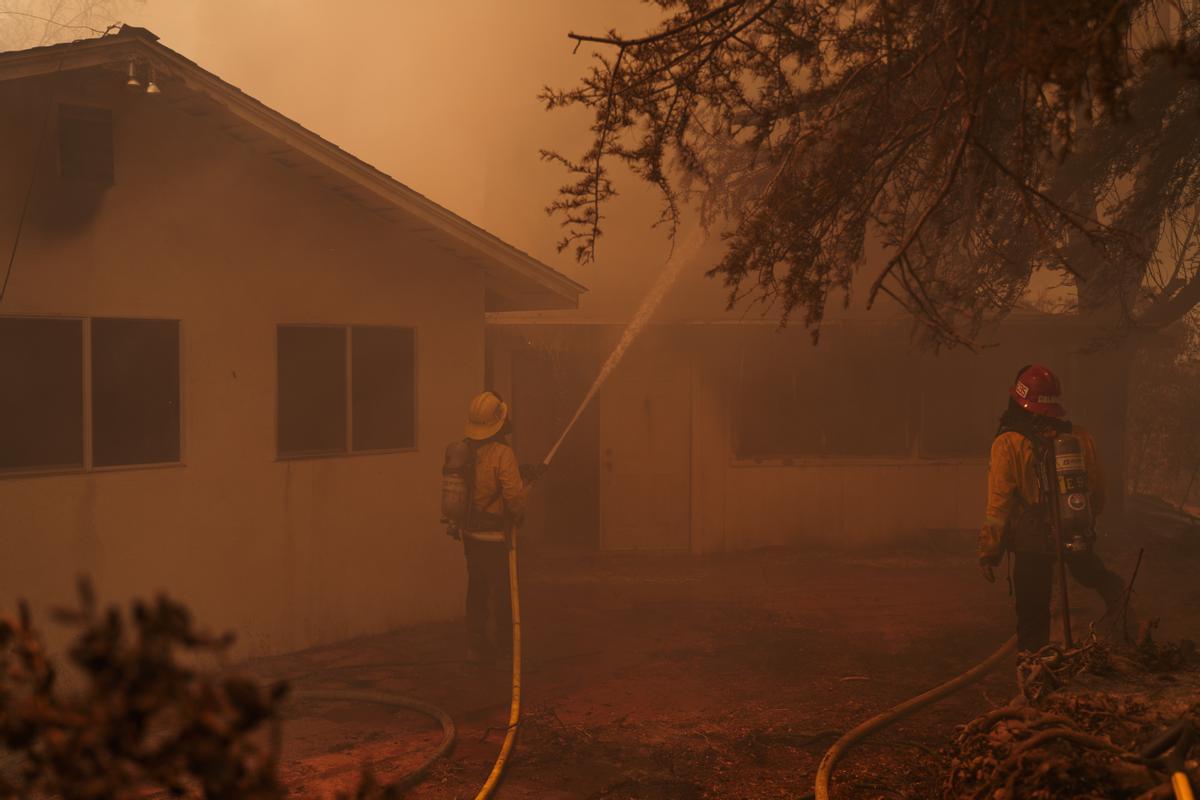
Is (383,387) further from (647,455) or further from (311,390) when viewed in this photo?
(647,455)

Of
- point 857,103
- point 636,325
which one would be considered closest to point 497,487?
point 857,103

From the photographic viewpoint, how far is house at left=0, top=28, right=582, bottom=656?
6.57 metres

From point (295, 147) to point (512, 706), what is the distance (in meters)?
4.46

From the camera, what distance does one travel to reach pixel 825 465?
13.2 m

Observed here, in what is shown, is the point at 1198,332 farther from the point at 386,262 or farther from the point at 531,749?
the point at 531,749

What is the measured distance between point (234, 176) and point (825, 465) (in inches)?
330

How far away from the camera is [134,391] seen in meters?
7.19

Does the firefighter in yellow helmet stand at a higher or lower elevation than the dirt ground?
higher

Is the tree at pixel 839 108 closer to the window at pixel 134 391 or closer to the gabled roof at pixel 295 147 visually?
the gabled roof at pixel 295 147

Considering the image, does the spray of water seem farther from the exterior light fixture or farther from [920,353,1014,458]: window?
the exterior light fixture

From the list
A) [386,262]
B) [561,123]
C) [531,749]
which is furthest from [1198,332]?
[561,123]

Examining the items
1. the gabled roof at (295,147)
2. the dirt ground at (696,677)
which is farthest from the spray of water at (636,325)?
the dirt ground at (696,677)

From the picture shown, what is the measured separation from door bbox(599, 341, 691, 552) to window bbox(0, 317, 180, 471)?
22.1ft

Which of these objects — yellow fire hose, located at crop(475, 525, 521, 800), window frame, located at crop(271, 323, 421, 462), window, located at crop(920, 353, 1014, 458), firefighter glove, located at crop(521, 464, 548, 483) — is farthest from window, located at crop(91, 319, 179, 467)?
window, located at crop(920, 353, 1014, 458)
